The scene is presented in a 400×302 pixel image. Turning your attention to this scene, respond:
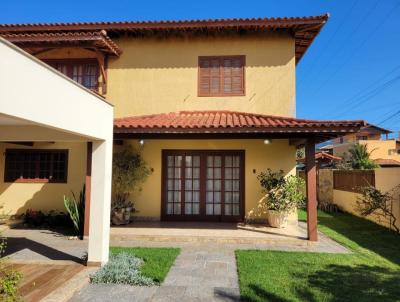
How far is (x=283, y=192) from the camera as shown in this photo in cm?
1050

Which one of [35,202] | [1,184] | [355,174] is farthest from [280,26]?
[1,184]

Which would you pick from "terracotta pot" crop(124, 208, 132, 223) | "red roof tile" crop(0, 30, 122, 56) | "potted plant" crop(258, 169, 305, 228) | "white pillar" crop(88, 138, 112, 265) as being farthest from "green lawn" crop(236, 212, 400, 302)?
"red roof tile" crop(0, 30, 122, 56)

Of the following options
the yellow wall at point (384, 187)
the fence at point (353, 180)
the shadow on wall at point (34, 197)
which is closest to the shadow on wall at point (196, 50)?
the shadow on wall at point (34, 197)

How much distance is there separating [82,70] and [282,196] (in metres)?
9.85

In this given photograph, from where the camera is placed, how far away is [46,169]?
12.5 meters

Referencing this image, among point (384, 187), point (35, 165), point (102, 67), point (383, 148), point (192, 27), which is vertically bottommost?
point (384, 187)

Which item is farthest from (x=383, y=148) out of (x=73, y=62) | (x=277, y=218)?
(x=73, y=62)

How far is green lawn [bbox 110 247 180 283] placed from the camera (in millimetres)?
6461

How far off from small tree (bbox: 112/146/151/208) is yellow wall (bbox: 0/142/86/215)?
1752 mm

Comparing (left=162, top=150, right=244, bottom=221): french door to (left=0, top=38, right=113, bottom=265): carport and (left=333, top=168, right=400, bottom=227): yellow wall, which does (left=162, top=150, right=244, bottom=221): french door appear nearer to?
(left=0, top=38, right=113, bottom=265): carport

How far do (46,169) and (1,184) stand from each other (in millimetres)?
2019

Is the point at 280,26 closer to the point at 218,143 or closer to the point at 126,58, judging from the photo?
the point at 218,143

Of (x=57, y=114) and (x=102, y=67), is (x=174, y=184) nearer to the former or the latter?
(x=102, y=67)

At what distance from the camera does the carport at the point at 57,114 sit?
4.02 m
